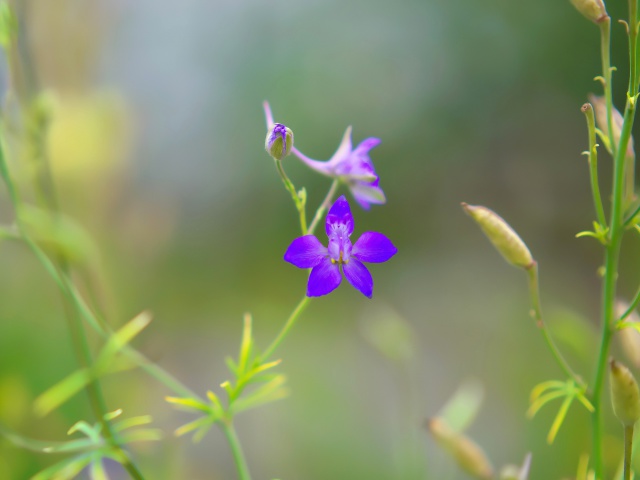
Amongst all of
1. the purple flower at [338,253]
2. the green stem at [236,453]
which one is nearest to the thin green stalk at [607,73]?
the purple flower at [338,253]

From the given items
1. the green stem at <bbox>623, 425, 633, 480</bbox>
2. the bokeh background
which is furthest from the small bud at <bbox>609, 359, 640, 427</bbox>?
the bokeh background

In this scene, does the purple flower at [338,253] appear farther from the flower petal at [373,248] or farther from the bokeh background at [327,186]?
the bokeh background at [327,186]

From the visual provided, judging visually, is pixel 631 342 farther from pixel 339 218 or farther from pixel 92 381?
pixel 92 381

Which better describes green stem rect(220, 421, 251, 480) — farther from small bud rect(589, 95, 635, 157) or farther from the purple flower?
small bud rect(589, 95, 635, 157)

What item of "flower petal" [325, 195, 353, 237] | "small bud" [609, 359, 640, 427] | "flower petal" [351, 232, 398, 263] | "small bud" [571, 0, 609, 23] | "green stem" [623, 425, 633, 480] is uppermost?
"small bud" [571, 0, 609, 23]

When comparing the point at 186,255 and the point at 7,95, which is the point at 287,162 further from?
the point at 7,95

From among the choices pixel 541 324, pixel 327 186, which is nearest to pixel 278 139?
pixel 541 324
